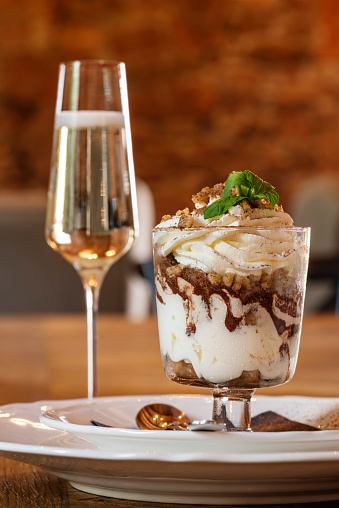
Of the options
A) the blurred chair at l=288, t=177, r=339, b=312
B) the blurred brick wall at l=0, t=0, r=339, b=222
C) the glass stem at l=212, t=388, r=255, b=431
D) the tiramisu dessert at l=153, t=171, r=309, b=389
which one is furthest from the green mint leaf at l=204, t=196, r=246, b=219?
the blurred brick wall at l=0, t=0, r=339, b=222

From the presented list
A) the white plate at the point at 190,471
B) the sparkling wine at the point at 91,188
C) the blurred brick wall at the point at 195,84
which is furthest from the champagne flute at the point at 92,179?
the blurred brick wall at the point at 195,84

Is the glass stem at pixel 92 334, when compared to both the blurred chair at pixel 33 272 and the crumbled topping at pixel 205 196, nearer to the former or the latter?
the crumbled topping at pixel 205 196

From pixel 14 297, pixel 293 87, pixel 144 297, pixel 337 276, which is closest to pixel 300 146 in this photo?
pixel 293 87

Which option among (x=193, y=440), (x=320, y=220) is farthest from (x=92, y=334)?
(x=320, y=220)

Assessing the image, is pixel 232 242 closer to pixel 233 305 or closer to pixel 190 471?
pixel 233 305

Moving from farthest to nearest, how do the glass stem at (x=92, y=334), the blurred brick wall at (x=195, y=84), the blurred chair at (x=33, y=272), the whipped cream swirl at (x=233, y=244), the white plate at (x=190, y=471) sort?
the blurred brick wall at (x=195, y=84), the blurred chair at (x=33, y=272), the glass stem at (x=92, y=334), the whipped cream swirl at (x=233, y=244), the white plate at (x=190, y=471)

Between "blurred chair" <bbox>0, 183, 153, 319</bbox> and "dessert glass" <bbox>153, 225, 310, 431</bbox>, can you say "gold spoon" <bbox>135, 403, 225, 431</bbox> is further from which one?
"blurred chair" <bbox>0, 183, 153, 319</bbox>
